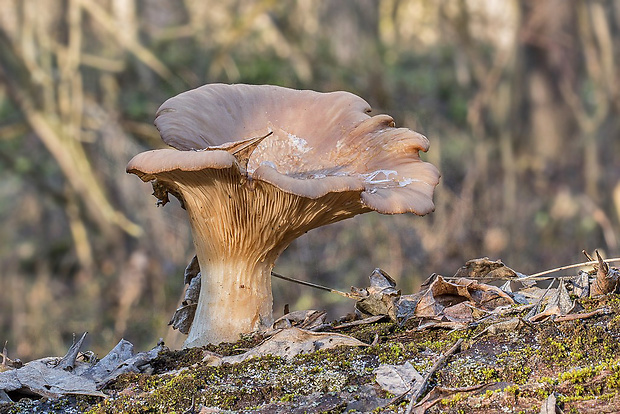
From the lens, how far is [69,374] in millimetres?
2504

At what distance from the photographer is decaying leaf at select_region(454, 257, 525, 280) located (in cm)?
315

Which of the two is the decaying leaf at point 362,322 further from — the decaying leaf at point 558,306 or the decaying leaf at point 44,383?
the decaying leaf at point 44,383

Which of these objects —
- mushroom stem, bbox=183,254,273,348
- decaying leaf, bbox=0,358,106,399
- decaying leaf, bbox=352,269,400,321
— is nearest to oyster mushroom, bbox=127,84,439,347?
mushroom stem, bbox=183,254,273,348

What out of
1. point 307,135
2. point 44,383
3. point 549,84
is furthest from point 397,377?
point 549,84

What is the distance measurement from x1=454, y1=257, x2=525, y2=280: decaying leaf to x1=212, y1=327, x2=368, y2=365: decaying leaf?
2.86 ft

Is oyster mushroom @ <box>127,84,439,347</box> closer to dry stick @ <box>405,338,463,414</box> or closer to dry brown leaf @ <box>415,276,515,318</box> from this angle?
dry brown leaf @ <box>415,276,515,318</box>

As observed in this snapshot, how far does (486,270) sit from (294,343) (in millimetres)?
1177

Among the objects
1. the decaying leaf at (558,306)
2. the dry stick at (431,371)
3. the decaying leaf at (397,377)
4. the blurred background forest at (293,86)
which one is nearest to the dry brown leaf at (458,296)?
the decaying leaf at (558,306)

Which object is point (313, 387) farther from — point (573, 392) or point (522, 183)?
point (522, 183)

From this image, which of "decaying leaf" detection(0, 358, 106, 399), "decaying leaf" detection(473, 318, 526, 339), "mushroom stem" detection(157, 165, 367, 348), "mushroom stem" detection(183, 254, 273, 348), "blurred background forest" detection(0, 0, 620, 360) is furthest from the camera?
"blurred background forest" detection(0, 0, 620, 360)

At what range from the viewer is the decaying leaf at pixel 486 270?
3150mm

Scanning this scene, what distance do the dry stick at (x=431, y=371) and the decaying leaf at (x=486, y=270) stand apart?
816mm

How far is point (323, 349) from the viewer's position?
250cm

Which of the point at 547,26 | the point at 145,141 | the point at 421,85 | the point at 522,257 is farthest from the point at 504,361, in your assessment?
the point at 421,85
